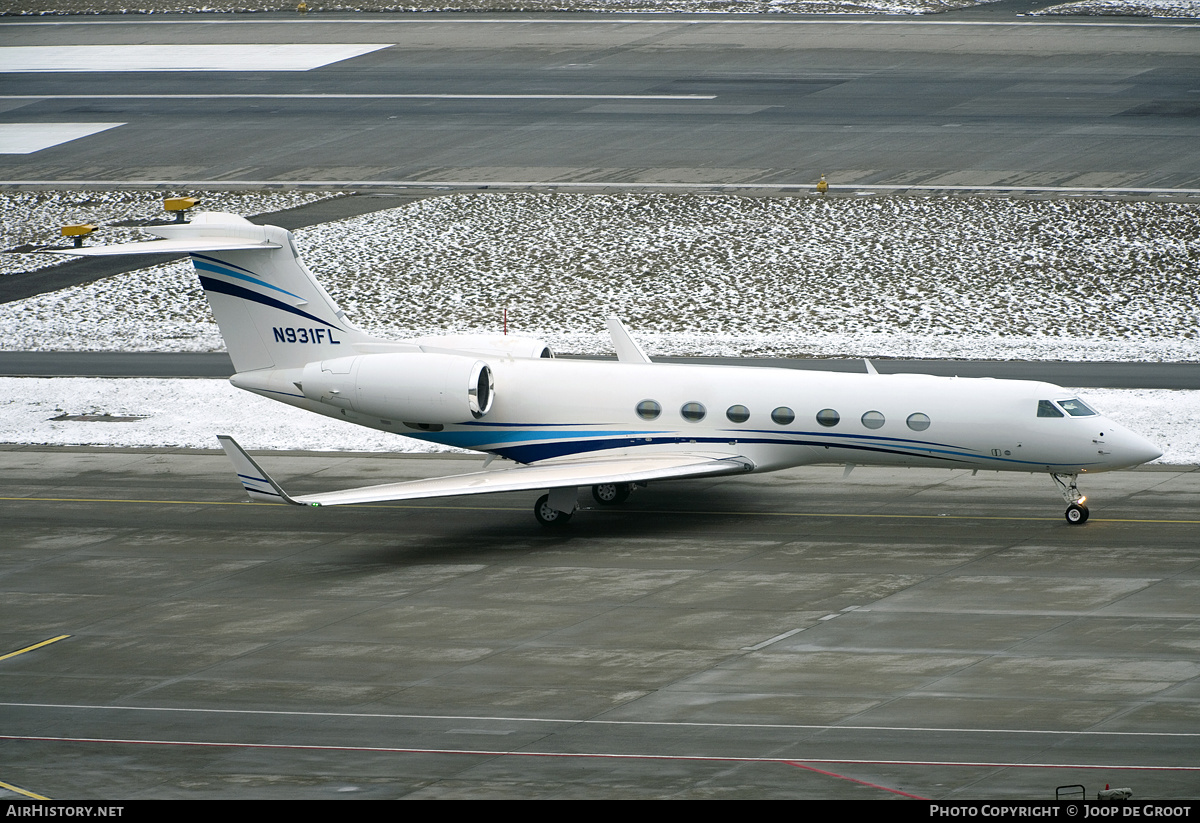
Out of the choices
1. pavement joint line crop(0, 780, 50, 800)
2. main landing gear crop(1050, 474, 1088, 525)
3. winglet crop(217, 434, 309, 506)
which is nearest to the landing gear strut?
winglet crop(217, 434, 309, 506)

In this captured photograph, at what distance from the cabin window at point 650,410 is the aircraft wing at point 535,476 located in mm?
705

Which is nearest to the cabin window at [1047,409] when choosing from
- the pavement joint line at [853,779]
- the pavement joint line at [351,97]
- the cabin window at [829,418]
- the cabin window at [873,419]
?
the cabin window at [873,419]

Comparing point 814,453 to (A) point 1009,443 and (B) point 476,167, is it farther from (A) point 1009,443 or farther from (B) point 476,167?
(B) point 476,167

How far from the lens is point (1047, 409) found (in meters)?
28.2

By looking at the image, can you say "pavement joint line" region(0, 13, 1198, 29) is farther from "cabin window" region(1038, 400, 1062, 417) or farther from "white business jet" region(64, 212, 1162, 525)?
"cabin window" region(1038, 400, 1062, 417)

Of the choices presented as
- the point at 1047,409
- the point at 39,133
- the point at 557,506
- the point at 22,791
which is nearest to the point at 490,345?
the point at 557,506

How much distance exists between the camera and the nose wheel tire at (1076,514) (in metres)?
28.5

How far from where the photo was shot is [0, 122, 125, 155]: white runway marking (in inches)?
2458

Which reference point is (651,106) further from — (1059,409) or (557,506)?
(1059,409)

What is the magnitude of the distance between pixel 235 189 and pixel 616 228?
13843 mm

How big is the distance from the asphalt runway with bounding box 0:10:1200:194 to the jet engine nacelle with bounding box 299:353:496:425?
25847 mm

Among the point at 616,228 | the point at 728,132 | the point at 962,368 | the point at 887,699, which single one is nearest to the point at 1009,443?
the point at 887,699

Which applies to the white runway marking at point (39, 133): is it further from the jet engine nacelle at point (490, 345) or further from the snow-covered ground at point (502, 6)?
the jet engine nacelle at point (490, 345)

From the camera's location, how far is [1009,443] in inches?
1112
